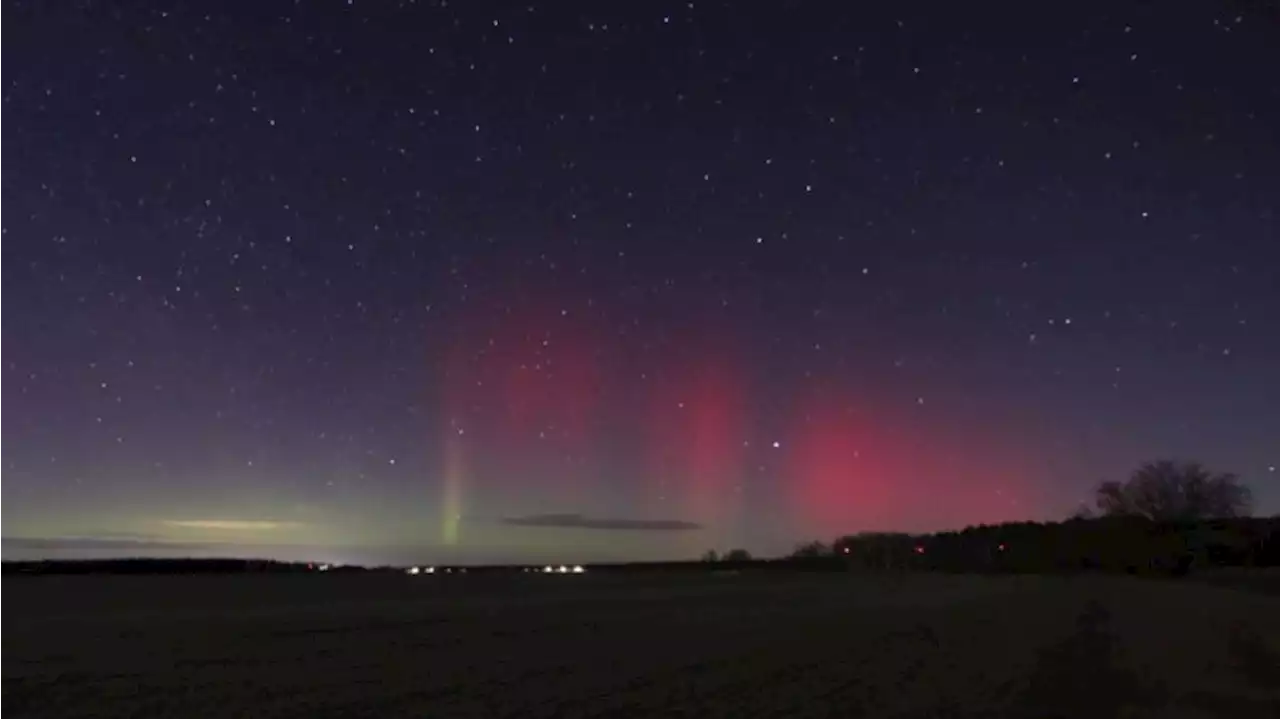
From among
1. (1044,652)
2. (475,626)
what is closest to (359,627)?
(475,626)

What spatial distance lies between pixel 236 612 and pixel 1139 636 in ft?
77.7

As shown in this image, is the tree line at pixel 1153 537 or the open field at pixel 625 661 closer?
the open field at pixel 625 661

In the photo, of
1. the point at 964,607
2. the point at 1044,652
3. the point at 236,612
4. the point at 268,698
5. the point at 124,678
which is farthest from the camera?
the point at 964,607

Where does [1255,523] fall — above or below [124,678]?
above

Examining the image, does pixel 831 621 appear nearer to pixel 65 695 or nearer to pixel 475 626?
pixel 475 626

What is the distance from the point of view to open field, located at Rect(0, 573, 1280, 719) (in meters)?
14.8

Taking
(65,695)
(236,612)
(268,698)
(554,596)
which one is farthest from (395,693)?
(554,596)

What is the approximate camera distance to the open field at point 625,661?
14789 mm

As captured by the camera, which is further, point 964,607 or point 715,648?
point 964,607

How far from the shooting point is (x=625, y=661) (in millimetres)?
19844

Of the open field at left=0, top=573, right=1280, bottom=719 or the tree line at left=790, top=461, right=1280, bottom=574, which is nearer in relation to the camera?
the open field at left=0, top=573, right=1280, bottom=719

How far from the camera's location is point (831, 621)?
30.7m

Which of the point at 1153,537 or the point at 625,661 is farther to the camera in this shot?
the point at 1153,537

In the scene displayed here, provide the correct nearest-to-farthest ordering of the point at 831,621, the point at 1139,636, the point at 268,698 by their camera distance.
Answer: the point at 268,698 → the point at 1139,636 → the point at 831,621
